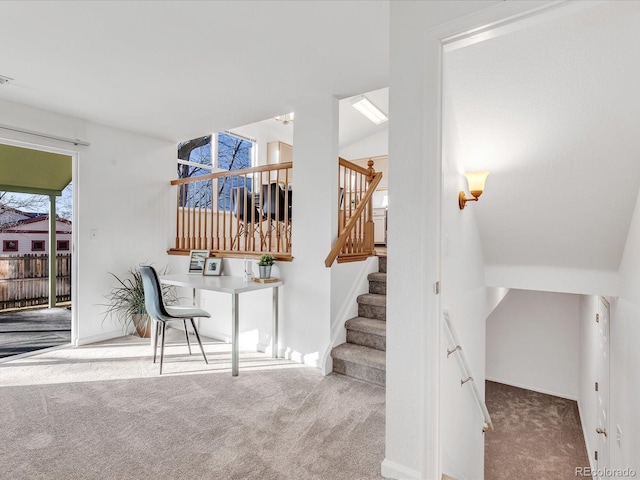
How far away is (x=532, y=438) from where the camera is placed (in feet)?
13.7

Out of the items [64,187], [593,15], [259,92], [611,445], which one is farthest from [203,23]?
[64,187]

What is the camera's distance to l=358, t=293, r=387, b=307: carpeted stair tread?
3.38 meters

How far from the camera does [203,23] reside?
2203 mm

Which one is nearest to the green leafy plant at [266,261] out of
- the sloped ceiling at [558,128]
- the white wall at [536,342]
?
the sloped ceiling at [558,128]

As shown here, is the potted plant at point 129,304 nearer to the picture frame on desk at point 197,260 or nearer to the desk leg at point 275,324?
the picture frame on desk at point 197,260

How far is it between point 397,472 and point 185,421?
1387 mm

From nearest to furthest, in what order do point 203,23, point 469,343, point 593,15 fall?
point 593,15
point 203,23
point 469,343

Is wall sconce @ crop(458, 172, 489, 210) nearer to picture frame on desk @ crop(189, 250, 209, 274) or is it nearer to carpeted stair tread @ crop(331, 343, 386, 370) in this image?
carpeted stair tread @ crop(331, 343, 386, 370)

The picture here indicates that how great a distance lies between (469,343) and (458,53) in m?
2.15

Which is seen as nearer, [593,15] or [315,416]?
[593,15]

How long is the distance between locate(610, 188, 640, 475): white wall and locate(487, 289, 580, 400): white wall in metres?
2.47

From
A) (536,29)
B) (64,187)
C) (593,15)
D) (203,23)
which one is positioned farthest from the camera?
(64,187)

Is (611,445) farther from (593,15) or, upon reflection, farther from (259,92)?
(259,92)

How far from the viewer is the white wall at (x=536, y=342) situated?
510 centimetres
